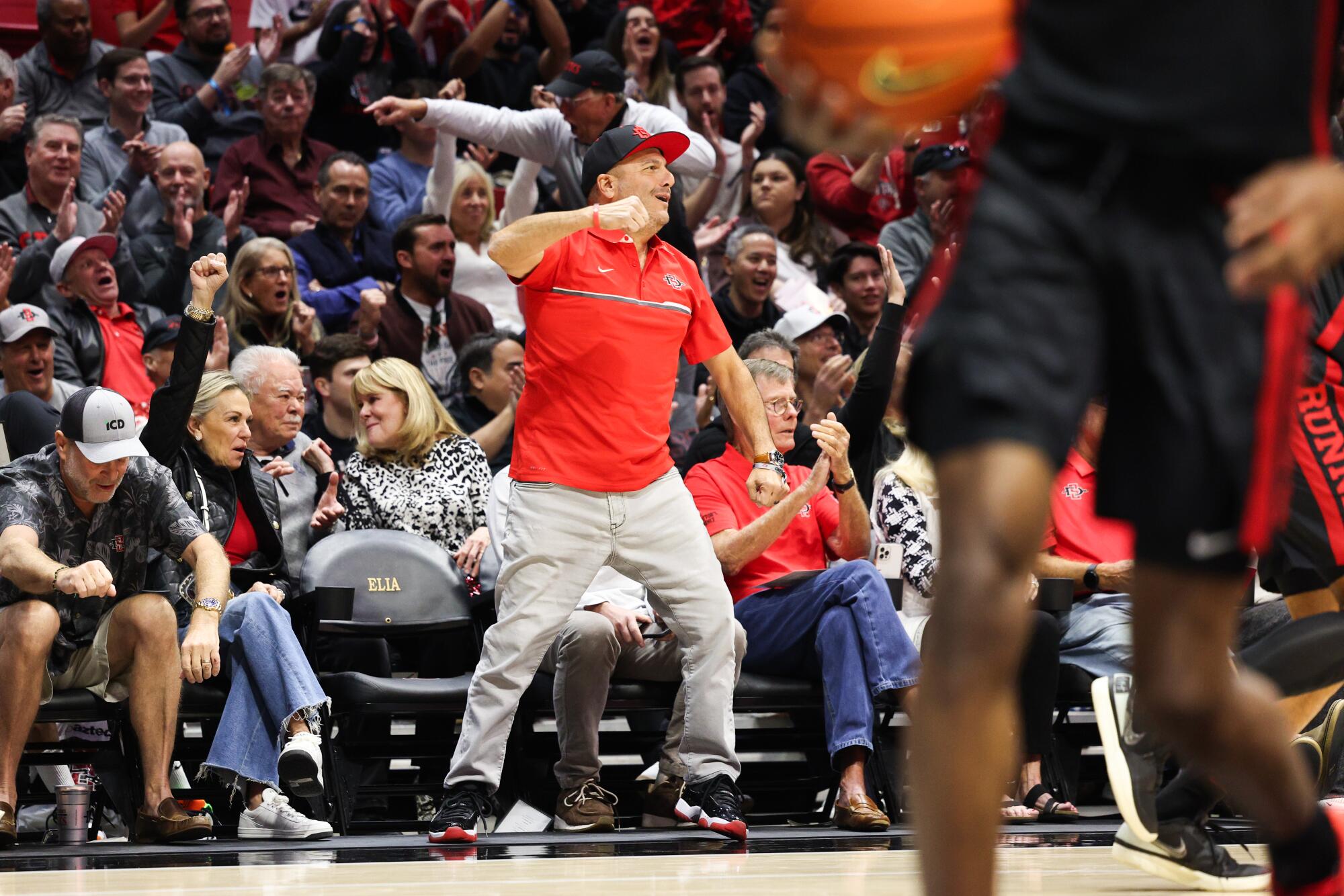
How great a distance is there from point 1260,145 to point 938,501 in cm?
58

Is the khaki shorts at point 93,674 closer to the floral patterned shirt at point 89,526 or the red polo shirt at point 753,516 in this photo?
the floral patterned shirt at point 89,526

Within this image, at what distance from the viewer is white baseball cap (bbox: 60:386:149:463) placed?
218 inches

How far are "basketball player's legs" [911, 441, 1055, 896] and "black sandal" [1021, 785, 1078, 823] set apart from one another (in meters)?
4.36

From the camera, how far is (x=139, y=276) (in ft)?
27.3

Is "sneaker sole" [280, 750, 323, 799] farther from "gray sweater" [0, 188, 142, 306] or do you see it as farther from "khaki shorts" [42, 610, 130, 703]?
"gray sweater" [0, 188, 142, 306]

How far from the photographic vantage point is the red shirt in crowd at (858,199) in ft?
33.1

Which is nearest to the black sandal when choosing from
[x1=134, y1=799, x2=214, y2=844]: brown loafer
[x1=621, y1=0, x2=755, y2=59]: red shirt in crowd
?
[x1=134, y1=799, x2=214, y2=844]: brown loafer

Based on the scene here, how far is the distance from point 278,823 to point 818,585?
2.15 metres

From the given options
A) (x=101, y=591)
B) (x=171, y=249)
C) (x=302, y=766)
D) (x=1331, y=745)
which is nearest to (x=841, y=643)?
(x=1331, y=745)

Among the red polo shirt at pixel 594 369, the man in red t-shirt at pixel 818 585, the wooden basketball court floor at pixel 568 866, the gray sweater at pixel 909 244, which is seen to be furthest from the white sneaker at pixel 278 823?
the gray sweater at pixel 909 244

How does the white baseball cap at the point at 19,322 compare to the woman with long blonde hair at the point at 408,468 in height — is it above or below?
above

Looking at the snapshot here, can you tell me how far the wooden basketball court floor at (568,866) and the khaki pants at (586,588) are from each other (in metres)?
0.34

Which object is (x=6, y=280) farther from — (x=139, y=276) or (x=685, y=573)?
(x=685, y=573)

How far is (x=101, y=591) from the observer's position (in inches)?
213
